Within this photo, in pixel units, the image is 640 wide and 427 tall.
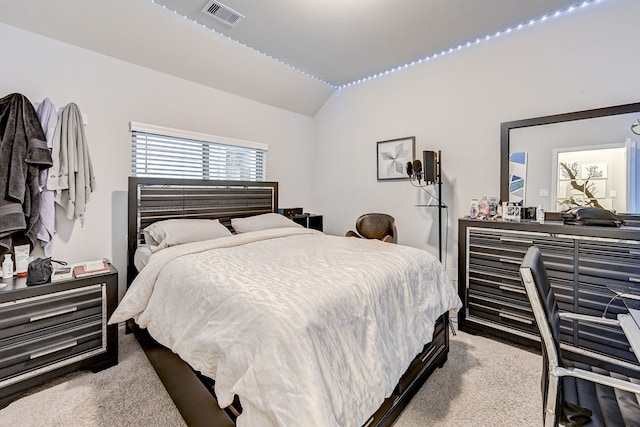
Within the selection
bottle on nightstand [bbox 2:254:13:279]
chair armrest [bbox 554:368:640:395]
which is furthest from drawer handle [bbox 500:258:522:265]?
bottle on nightstand [bbox 2:254:13:279]

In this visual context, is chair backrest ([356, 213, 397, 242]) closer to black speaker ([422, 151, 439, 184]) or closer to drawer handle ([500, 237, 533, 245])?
black speaker ([422, 151, 439, 184])

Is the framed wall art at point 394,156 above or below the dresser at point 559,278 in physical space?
above

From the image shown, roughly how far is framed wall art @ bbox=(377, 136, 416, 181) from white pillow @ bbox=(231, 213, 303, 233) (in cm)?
150

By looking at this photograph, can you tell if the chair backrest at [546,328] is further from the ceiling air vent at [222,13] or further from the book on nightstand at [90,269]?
the ceiling air vent at [222,13]

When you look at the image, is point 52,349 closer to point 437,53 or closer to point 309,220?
point 309,220

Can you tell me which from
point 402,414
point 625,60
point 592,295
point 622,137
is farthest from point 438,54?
point 402,414

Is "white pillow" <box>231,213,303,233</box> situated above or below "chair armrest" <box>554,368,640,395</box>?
above

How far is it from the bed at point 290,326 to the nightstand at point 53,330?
32cm

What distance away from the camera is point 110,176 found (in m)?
2.80

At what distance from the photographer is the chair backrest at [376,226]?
3739 millimetres

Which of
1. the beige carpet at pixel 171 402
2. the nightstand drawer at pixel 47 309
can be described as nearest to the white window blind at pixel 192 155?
the nightstand drawer at pixel 47 309

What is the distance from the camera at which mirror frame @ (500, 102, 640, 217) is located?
2.39m

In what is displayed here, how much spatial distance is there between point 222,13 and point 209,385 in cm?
290

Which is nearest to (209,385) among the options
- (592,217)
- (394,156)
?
A: (592,217)
